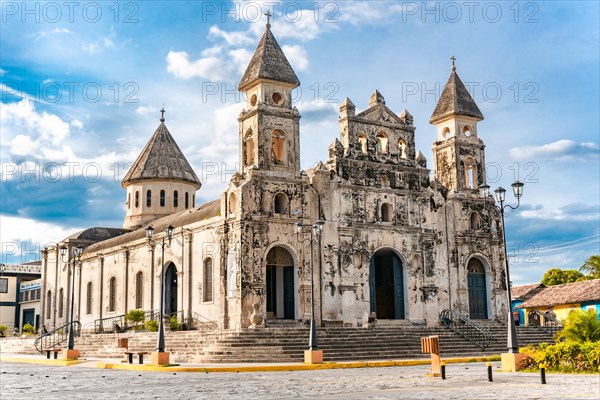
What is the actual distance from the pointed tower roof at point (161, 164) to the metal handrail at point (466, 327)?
73.4 ft

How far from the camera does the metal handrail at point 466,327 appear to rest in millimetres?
36656

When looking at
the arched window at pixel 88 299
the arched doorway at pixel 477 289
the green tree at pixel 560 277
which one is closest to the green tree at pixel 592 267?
the green tree at pixel 560 277

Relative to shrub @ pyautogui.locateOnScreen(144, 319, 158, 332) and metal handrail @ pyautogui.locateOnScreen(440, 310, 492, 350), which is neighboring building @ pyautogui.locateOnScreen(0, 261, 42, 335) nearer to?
shrub @ pyautogui.locateOnScreen(144, 319, 158, 332)

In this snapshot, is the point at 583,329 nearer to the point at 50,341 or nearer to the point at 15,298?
the point at 50,341

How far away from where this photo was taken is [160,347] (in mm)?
27172

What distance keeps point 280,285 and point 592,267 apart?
33903 mm

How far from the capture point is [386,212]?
40.1 meters

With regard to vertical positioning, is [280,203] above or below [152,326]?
above

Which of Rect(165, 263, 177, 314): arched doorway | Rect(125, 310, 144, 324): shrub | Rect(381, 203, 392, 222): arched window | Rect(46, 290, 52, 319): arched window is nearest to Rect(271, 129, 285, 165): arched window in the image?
Rect(381, 203, 392, 222): arched window

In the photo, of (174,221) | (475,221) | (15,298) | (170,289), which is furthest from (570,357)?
(15,298)

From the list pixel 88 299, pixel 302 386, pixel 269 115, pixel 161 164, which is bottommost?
pixel 302 386

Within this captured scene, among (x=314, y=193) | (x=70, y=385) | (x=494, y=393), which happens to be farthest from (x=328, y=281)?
(x=494, y=393)

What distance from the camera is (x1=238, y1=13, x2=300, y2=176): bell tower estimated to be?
36625mm

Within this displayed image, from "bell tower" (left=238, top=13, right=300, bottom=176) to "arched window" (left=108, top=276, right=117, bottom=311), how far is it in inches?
605
